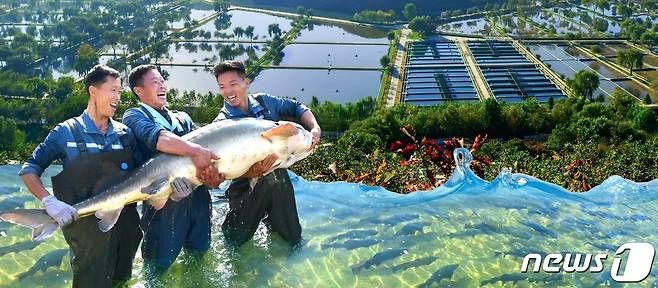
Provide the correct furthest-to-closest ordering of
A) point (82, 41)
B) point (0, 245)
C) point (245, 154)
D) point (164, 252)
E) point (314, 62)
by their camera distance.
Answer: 1. point (82, 41)
2. point (314, 62)
3. point (0, 245)
4. point (164, 252)
5. point (245, 154)

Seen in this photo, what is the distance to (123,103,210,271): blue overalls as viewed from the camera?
363 cm

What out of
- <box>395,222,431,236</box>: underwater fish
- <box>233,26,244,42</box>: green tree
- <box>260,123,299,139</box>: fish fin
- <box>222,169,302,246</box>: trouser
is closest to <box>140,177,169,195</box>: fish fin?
<box>260,123,299,139</box>: fish fin

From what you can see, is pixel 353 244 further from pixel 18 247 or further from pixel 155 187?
pixel 18 247

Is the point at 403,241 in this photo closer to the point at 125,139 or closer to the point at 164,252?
the point at 164,252

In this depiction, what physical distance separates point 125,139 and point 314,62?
3548 cm

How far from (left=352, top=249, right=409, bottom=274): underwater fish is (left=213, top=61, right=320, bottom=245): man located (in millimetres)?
543

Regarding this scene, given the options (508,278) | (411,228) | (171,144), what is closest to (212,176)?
(171,144)

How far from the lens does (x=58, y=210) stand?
307 cm

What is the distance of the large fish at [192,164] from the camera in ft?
10.7

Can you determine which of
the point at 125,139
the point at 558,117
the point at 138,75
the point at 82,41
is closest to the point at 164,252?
the point at 125,139

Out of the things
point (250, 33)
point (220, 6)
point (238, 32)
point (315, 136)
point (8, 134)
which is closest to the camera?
point (315, 136)

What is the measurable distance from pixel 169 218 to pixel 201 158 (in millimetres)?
670

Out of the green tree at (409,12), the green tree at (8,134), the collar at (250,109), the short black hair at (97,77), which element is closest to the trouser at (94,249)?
the short black hair at (97,77)

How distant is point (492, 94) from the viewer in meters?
30.2
